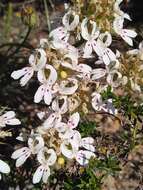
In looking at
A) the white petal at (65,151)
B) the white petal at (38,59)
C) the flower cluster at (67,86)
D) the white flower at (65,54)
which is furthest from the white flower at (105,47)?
the white petal at (65,151)

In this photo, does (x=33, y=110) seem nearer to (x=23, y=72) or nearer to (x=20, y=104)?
(x=20, y=104)

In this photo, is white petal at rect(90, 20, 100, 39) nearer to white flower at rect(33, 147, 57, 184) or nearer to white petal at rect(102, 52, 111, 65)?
white petal at rect(102, 52, 111, 65)

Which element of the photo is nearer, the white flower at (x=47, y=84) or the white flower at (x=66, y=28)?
the white flower at (x=47, y=84)

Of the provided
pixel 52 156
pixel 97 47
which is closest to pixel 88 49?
pixel 97 47

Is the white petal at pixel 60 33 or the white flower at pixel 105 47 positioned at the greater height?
the white petal at pixel 60 33

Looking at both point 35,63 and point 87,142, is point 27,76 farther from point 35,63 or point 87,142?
point 87,142

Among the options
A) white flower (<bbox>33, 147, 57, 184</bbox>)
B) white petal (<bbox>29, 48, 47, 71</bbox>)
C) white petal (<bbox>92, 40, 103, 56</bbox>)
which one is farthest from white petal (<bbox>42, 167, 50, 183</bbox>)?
white petal (<bbox>92, 40, 103, 56</bbox>)

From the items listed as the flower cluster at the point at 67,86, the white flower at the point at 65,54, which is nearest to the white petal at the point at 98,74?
the flower cluster at the point at 67,86

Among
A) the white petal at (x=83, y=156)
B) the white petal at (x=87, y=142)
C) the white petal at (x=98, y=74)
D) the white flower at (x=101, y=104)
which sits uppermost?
the white petal at (x=98, y=74)

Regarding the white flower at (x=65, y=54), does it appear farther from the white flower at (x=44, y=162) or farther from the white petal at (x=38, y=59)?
the white flower at (x=44, y=162)
